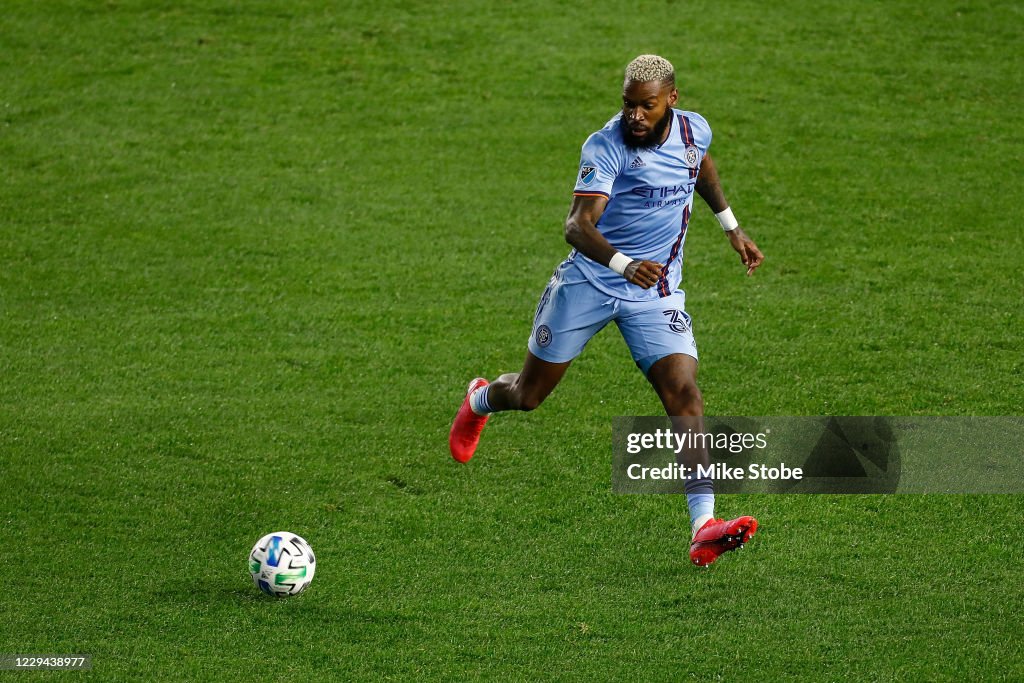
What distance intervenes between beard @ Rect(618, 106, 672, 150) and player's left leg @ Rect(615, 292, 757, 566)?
858 mm

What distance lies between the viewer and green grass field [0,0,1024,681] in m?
6.80

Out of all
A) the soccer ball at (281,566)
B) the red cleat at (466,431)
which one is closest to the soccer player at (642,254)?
the red cleat at (466,431)

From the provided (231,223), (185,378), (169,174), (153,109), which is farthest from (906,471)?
(153,109)

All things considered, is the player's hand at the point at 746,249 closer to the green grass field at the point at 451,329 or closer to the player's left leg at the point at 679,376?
the player's left leg at the point at 679,376

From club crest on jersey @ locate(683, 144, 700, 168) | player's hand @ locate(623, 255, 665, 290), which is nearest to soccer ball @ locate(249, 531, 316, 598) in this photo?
player's hand @ locate(623, 255, 665, 290)

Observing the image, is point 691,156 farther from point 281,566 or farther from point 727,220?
point 281,566

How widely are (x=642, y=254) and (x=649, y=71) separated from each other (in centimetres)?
103

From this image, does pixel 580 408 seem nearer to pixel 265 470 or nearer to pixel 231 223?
pixel 265 470

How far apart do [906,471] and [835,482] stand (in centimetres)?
49

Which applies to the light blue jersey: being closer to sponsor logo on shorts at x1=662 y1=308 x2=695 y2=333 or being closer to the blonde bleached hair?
sponsor logo on shorts at x1=662 y1=308 x2=695 y2=333

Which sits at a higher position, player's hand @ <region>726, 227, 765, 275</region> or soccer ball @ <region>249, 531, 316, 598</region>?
player's hand @ <region>726, 227, 765, 275</region>

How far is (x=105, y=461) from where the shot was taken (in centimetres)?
852

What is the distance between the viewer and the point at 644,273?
6.55 metres

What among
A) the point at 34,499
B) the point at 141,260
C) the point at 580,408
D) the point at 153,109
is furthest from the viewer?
the point at 153,109
